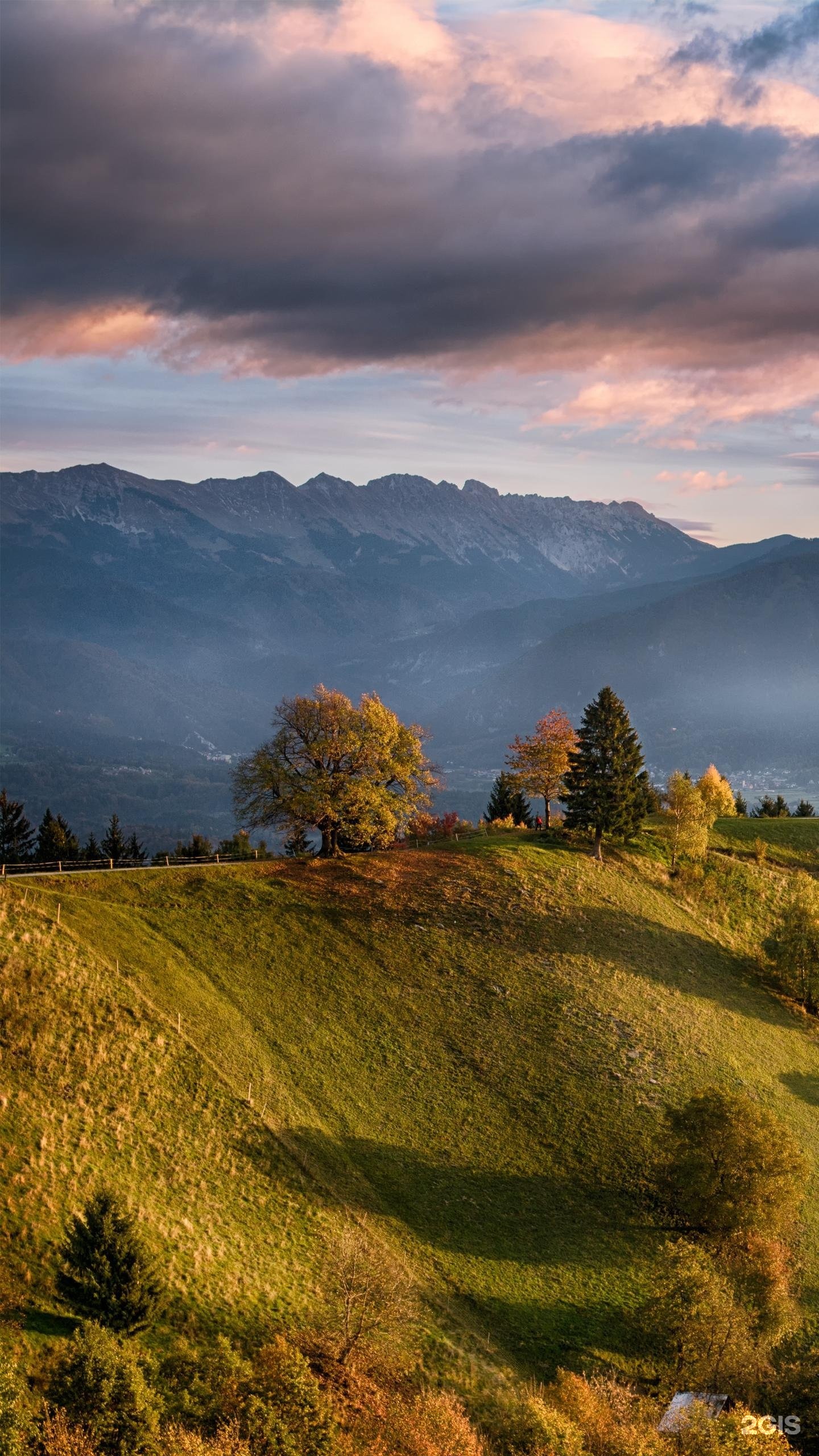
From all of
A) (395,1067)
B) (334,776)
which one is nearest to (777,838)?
(334,776)

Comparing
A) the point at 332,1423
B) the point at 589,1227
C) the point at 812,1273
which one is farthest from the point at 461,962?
the point at 332,1423

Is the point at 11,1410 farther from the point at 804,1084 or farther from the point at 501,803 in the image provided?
the point at 501,803

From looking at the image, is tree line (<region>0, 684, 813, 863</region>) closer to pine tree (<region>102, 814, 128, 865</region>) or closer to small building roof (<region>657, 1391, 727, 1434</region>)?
pine tree (<region>102, 814, 128, 865</region>)

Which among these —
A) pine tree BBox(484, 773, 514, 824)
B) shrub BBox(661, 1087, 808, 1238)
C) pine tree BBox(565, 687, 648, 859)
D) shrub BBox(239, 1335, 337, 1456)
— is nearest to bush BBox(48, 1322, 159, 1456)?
shrub BBox(239, 1335, 337, 1456)

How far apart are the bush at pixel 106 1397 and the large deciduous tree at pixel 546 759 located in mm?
67798

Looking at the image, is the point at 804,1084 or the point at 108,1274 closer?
the point at 108,1274

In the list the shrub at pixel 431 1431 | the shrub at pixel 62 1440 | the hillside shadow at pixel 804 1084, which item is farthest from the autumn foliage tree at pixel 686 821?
the shrub at pixel 62 1440

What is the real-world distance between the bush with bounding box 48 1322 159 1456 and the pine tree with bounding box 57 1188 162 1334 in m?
2.23

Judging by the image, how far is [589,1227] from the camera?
50000mm

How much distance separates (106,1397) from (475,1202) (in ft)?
79.9

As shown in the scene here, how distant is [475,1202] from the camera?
4959 cm

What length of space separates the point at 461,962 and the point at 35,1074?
32.5 meters

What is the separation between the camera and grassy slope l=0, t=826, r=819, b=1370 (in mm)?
42906

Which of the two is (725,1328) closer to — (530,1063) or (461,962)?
(530,1063)
